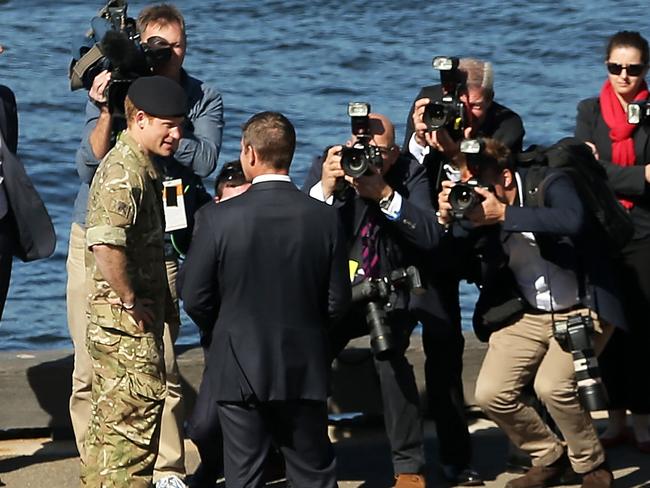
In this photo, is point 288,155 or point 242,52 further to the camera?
point 242,52

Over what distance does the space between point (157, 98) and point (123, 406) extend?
1.21 meters

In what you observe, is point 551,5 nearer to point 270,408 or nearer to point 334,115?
point 334,115

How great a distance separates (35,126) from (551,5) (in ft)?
22.9

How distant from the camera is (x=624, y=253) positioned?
7.80 m

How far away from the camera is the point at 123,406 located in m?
6.76

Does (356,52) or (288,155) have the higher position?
A: (356,52)

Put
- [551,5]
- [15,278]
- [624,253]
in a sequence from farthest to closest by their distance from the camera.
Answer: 1. [551,5]
2. [15,278]
3. [624,253]

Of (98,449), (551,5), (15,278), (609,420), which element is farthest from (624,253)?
(551,5)

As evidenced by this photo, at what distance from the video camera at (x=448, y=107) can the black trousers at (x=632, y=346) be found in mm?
1101

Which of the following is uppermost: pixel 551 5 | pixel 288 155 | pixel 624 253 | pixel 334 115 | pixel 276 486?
pixel 551 5

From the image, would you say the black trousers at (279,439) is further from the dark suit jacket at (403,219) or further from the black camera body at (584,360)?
the black camera body at (584,360)

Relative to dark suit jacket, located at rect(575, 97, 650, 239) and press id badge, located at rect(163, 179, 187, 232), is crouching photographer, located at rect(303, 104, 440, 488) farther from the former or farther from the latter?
dark suit jacket, located at rect(575, 97, 650, 239)

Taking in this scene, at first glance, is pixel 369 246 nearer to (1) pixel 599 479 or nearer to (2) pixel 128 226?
(2) pixel 128 226

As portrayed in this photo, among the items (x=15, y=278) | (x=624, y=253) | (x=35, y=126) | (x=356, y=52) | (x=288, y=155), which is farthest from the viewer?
(x=356, y=52)
